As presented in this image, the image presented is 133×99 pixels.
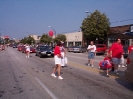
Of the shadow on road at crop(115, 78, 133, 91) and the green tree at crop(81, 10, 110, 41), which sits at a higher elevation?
the green tree at crop(81, 10, 110, 41)

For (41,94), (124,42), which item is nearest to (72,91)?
(41,94)

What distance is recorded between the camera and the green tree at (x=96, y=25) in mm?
36031

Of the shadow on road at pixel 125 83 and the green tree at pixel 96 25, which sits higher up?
the green tree at pixel 96 25

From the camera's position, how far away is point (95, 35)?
36.5 m

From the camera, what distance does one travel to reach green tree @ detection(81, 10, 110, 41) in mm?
36031

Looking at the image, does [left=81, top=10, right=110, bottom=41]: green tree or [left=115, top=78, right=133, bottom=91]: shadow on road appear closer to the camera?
[left=115, top=78, right=133, bottom=91]: shadow on road

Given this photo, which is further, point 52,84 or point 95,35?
point 95,35

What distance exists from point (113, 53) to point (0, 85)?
17.5 ft

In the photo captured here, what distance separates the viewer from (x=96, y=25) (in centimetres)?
3656

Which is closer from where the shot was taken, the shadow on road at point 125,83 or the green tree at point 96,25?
the shadow on road at point 125,83

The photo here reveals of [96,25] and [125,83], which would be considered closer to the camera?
[125,83]

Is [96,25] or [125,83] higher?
[96,25]

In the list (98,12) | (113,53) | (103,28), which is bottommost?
(113,53)

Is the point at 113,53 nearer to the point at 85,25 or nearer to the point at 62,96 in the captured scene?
the point at 62,96
